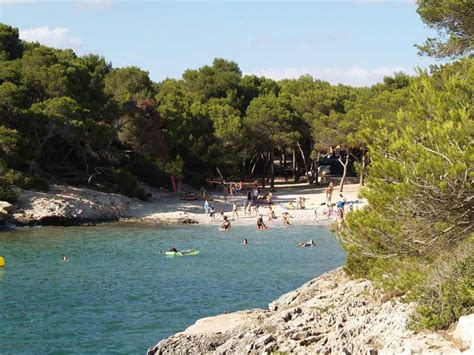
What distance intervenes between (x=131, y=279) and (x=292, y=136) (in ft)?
104

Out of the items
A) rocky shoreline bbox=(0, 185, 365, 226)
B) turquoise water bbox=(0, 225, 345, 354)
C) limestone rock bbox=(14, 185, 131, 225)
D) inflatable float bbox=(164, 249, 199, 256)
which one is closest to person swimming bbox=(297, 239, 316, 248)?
turquoise water bbox=(0, 225, 345, 354)

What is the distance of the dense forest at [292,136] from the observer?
11.4 m

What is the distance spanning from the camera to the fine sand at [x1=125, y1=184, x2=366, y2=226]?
42031 mm

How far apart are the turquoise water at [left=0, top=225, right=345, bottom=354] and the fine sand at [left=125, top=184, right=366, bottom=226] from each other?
238 cm

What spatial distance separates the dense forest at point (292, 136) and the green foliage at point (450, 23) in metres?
0.03

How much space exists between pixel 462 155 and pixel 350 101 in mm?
50725

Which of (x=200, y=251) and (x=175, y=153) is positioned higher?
(x=175, y=153)

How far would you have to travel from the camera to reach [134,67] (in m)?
55.8

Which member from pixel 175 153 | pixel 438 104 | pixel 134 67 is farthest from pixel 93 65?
pixel 438 104

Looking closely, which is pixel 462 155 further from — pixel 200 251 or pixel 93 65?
pixel 93 65

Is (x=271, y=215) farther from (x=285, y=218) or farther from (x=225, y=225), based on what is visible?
(x=225, y=225)

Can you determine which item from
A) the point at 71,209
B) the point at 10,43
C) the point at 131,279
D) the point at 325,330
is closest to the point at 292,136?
the point at 71,209

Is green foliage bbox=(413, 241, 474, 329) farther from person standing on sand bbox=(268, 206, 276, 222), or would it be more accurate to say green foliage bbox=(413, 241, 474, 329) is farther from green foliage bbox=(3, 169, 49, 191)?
green foliage bbox=(3, 169, 49, 191)

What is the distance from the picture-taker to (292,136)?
55625 mm
